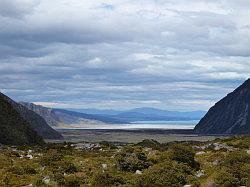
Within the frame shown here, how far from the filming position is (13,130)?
138 metres

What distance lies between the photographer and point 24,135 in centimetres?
14425

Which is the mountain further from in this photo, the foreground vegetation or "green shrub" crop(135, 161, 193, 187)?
"green shrub" crop(135, 161, 193, 187)

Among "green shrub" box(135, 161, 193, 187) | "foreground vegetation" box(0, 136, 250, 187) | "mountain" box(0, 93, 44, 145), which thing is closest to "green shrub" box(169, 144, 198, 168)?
"foreground vegetation" box(0, 136, 250, 187)

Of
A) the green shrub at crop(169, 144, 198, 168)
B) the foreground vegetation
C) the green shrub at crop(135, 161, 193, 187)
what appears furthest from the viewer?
the green shrub at crop(169, 144, 198, 168)

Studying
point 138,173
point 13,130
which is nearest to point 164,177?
point 138,173

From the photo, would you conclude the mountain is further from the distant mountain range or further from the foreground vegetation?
the foreground vegetation

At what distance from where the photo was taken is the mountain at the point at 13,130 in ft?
425

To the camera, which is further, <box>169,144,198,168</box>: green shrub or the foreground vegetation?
<box>169,144,198,168</box>: green shrub

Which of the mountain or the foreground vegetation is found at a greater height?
the mountain

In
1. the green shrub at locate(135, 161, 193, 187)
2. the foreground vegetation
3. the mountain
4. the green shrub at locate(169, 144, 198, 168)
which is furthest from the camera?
the mountain

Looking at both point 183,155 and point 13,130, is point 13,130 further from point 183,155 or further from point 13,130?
point 183,155

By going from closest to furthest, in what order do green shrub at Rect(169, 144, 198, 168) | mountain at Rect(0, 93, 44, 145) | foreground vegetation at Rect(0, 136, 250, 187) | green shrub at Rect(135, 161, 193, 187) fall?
1. green shrub at Rect(135, 161, 193, 187)
2. foreground vegetation at Rect(0, 136, 250, 187)
3. green shrub at Rect(169, 144, 198, 168)
4. mountain at Rect(0, 93, 44, 145)

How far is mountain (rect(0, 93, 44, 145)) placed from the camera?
130m

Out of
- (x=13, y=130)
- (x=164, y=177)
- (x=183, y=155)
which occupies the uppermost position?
(x=13, y=130)
